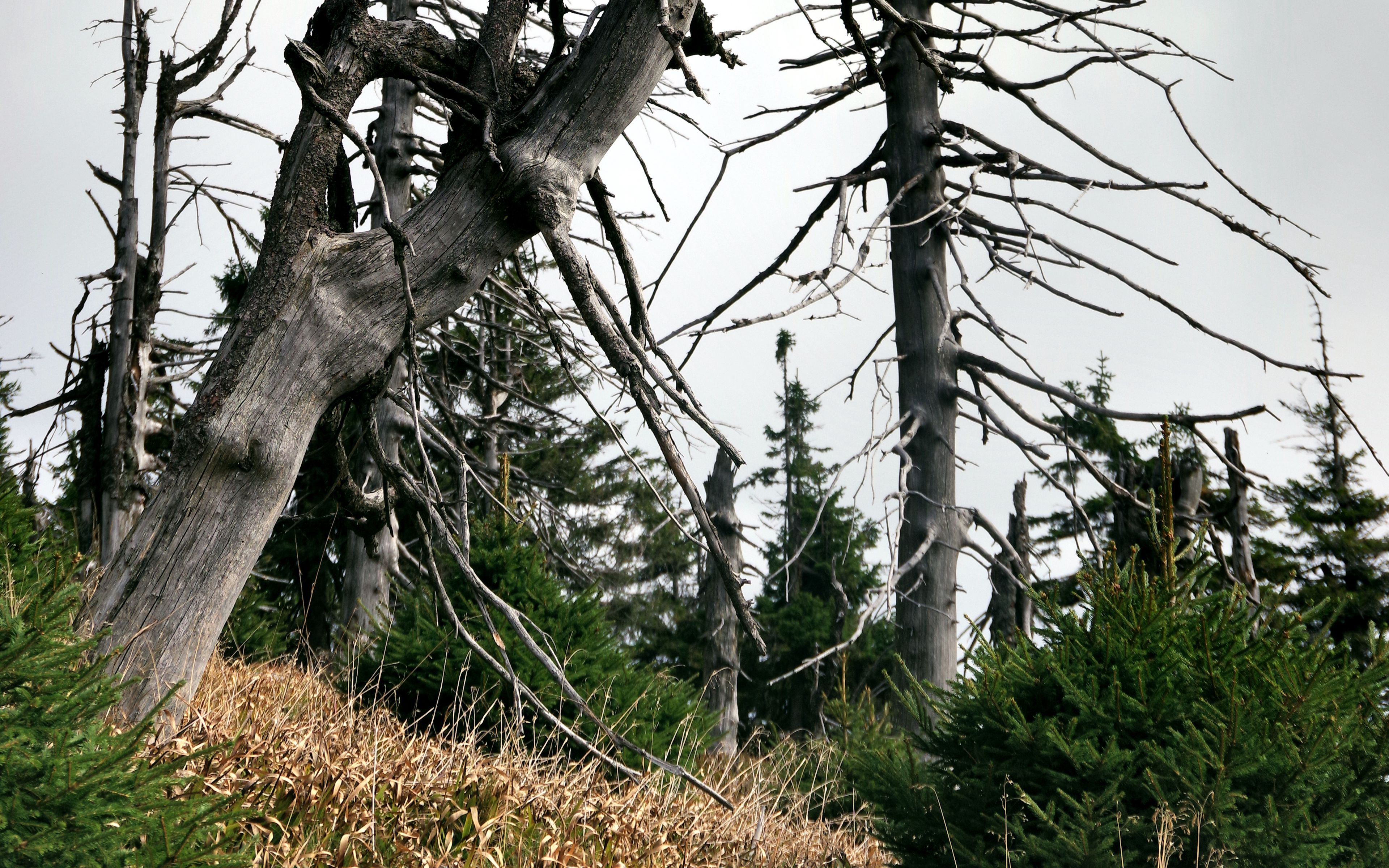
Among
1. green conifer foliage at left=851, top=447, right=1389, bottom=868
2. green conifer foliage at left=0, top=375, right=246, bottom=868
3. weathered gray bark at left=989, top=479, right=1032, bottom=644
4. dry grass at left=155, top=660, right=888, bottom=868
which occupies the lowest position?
dry grass at left=155, top=660, right=888, bottom=868

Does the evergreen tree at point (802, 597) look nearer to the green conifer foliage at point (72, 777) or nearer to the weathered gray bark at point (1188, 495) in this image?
the weathered gray bark at point (1188, 495)

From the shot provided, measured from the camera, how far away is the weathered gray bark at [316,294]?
341cm

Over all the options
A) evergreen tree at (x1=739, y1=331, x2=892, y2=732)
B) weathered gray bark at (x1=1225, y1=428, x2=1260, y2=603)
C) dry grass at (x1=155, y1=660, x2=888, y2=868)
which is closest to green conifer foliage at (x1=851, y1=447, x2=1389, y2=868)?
dry grass at (x1=155, y1=660, x2=888, y2=868)

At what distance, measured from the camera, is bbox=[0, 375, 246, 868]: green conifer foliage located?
234 cm

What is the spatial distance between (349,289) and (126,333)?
21.4ft

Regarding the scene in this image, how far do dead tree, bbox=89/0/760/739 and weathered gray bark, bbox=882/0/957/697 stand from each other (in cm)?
379

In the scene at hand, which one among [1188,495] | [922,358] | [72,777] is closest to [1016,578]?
[922,358]

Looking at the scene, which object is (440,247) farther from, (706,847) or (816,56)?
(816,56)

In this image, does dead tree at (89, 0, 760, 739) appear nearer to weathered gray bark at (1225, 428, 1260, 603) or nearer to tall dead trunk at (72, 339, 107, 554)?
tall dead trunk at (72, 339, 107, 554)

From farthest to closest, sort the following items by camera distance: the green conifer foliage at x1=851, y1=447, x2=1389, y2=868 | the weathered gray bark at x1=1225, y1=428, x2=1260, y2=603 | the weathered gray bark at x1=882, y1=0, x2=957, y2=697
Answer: the weathered gray bark at x1=1225, y1=428, x2=1260, y2=603, the weathered gray bark at x1=882, y1=0, x2=957, y2=697, the green conifer foliage at x1=851, y1=447, x2=1389, y2=868

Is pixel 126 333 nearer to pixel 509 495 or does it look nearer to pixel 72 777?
pixel 509 495

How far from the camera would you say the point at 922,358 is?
7352mm

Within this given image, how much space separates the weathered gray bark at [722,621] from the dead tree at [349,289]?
25.6 ft

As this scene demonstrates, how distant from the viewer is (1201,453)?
28.8ft
